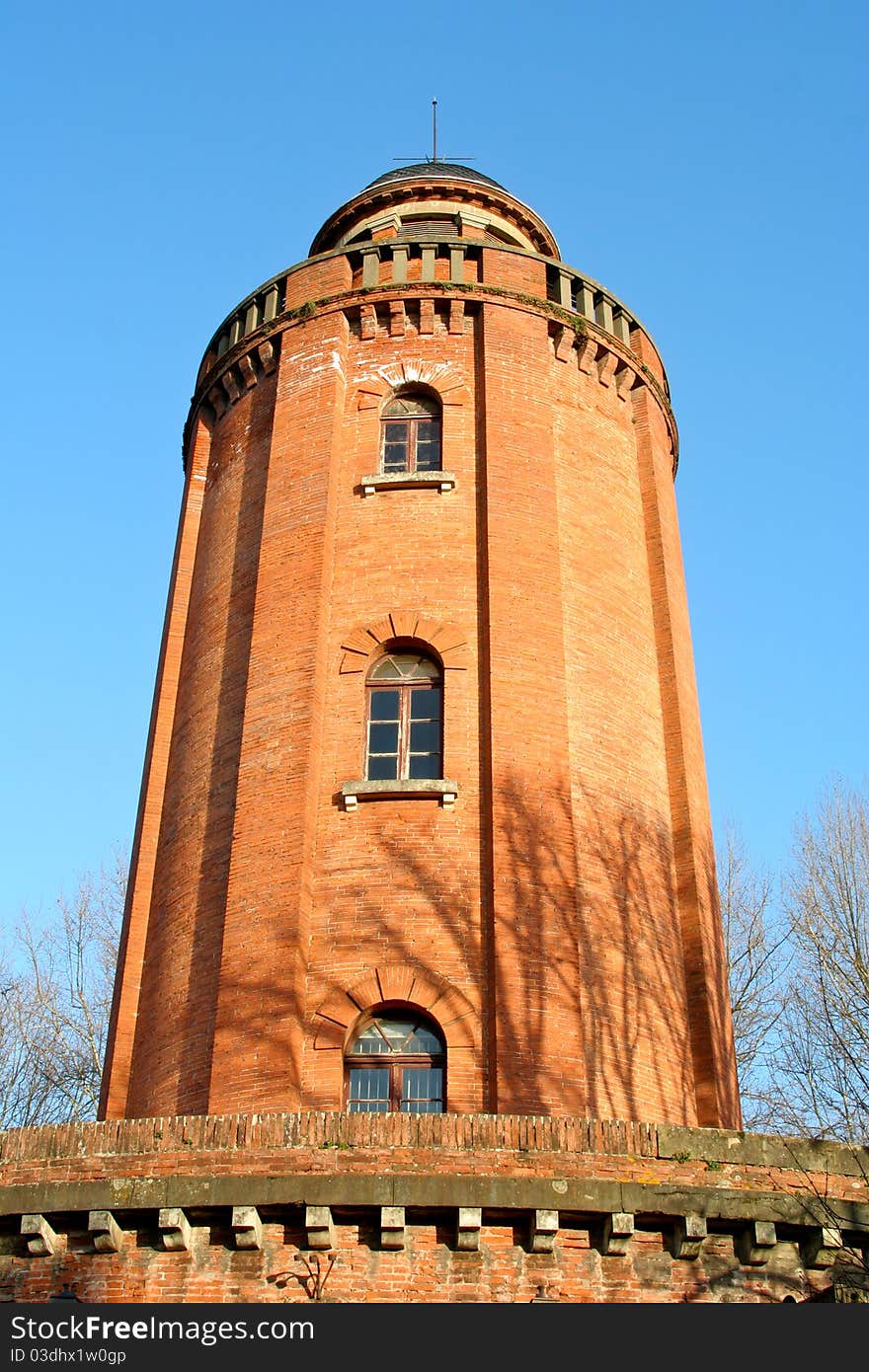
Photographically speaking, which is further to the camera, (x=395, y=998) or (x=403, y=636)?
(x=403, y=636)

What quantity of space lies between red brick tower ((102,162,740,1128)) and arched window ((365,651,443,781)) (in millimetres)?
28

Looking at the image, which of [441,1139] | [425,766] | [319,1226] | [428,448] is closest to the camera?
[319,1226]

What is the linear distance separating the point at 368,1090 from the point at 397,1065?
0.33 m

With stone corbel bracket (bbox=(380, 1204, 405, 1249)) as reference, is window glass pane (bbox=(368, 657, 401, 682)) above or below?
above

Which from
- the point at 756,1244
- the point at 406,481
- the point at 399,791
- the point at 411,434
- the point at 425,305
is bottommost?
the point at 756,1244

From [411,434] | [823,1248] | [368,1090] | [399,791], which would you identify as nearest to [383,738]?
[399,791]

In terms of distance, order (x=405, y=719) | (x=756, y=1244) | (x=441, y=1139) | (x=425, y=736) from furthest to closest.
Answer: (x=405, y=719), (x=425, y=736), (x=441, y=1139), (x=756, y=1244)

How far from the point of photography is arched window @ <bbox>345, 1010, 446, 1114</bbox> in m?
12.4

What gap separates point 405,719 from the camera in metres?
14.6

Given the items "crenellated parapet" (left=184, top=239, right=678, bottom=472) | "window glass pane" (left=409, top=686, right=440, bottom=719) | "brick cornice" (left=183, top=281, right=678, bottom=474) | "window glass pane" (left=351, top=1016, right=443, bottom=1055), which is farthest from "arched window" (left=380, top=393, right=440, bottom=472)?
"window glass pane" (left=351, top=1016, right=443, bottom=1055)

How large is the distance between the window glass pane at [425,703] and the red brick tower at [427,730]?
3cm

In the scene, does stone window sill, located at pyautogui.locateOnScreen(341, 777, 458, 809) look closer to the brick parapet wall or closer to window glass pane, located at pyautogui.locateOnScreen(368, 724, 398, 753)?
window glass pane, located at pyautogui.locateOnScreen(368, 724, 398, 753)

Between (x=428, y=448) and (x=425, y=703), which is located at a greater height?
(x=428, y=448)

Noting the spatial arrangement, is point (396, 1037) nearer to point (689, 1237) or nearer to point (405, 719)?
point (405, 719)
